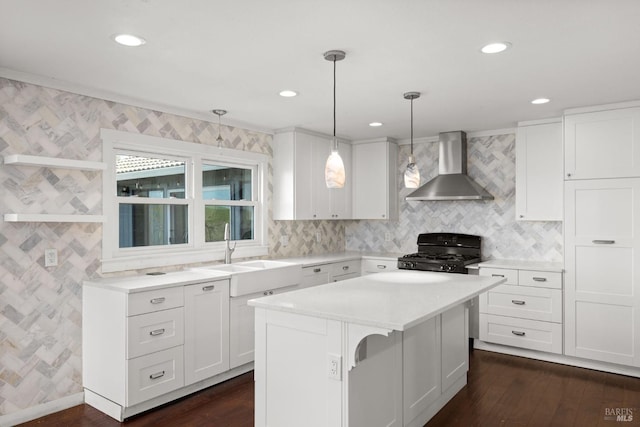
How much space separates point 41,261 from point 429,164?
4.18m

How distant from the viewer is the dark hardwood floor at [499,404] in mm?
3002

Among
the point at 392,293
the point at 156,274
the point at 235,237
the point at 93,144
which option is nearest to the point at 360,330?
the point at 392,293

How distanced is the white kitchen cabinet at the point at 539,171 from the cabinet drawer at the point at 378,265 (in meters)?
1.44

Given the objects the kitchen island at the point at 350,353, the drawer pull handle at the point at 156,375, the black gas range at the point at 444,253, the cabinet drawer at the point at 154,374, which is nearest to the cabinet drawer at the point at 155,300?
the cabinet drawer at the point at 154,374

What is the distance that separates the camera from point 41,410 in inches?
121

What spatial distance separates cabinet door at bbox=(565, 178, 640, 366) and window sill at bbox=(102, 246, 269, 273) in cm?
307

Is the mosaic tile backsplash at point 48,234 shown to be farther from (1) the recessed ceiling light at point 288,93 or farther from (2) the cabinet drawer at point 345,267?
(2) the cabinet drawer at point 345,267

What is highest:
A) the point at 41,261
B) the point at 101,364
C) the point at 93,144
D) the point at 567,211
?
the point at 93,144

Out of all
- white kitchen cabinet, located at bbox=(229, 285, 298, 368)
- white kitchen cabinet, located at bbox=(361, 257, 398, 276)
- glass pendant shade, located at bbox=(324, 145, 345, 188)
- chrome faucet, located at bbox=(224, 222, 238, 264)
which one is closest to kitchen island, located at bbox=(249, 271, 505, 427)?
glass pendant shade, located at bbox=(324, 145, 345, 188)

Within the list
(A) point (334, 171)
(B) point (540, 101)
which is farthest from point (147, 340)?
(B) point (540, 101)

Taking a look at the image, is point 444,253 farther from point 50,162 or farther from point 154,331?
point 50,162

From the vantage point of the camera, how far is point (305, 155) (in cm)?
498

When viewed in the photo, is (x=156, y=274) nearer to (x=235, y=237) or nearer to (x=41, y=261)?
(x=41, y=261)

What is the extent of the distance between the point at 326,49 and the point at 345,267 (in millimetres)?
3043
